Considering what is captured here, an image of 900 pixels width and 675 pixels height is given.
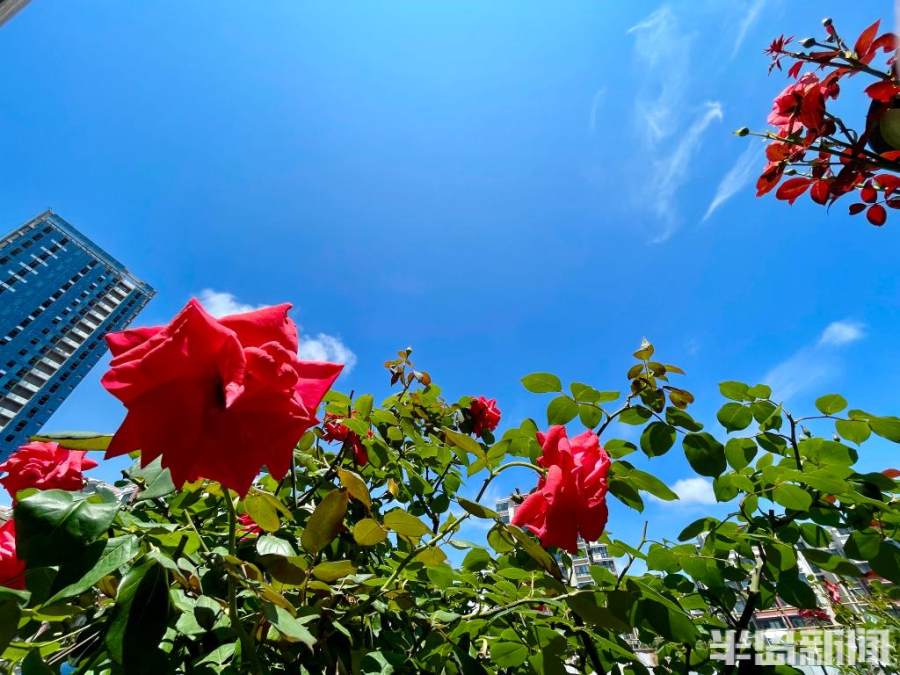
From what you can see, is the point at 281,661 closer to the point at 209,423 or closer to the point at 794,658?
the point at 209,423

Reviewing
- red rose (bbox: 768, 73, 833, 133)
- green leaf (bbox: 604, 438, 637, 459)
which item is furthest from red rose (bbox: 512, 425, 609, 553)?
red rose (bbox: 768, 73, 833, 133)

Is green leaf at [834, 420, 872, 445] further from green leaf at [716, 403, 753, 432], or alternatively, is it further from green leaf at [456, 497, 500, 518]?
green leaf at [456, 497, 500, 518]

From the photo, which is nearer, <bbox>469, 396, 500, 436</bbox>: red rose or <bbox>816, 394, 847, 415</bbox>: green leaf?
<bbox>816, 394, 847, 415</bbox>: green leaf

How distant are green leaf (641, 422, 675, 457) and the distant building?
12935mm

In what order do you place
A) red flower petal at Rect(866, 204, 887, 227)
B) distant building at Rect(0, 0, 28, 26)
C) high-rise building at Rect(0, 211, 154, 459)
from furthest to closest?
high-rise building at Rect(0, 211, 154, 459) → distant building at Rect(0, 0, 28, 26) → red flower petal at Rect(866, 204, 887, 227)

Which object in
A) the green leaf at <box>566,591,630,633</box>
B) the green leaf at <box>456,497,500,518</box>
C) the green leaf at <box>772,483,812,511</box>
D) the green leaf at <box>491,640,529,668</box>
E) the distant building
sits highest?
the distant building

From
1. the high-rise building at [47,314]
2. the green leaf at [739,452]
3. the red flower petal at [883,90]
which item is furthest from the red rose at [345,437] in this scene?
the high-rise building at [47,314]

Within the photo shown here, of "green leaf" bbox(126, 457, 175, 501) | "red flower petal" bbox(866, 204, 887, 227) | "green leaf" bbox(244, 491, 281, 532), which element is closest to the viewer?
A: "green leaf" bbox(126, 457, 175, 501)

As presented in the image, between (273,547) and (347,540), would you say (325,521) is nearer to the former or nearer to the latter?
(273,547)

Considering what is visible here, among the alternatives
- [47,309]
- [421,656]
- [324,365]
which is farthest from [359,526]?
[47,309]

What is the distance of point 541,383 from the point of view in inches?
41.9

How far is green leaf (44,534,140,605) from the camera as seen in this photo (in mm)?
440

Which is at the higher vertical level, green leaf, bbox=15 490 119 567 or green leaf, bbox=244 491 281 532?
green leaf, bbox=244 491 281 532

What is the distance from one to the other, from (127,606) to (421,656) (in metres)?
0.56
